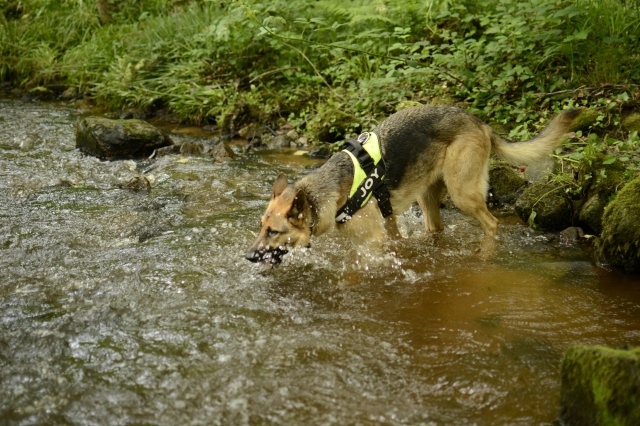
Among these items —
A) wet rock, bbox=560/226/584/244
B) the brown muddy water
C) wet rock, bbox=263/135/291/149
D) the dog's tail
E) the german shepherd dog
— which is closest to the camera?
the brown muddy water

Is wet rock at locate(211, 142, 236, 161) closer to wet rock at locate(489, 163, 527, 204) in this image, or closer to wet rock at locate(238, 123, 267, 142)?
wet rock at locate(238, 123, 267, 142)

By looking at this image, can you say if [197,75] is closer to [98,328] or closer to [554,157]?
[554,157]

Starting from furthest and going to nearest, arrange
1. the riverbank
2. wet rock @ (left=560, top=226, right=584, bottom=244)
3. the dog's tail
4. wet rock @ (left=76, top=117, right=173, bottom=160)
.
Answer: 1. wet rock @ (left=76, top=117, right=173, bottom=160)
2. the riverbank
3. wet rock @ (left=560, top=226, right=584, bottom=244)
4. the dog's tail

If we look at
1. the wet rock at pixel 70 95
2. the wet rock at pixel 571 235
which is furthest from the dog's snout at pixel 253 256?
the wet rock at pixel 70 95

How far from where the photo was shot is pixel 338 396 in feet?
10.4

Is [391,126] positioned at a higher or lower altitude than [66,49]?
higher

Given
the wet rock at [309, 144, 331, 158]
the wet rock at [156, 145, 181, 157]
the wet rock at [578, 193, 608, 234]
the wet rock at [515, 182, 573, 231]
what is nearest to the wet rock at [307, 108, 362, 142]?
the wet rock at [309, 144, 331, 158]

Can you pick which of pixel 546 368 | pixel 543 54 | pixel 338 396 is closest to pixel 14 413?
pixel 338 396

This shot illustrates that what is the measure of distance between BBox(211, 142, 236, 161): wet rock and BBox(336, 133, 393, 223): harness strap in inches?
138

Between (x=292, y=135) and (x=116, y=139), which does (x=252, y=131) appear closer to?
(x=292, y=135)

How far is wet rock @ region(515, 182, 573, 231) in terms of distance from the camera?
18.5 ft

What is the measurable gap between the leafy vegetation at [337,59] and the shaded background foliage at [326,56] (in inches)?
1.0

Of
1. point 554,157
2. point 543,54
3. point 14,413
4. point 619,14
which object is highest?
point 619,14

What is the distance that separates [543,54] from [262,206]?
423 cm
